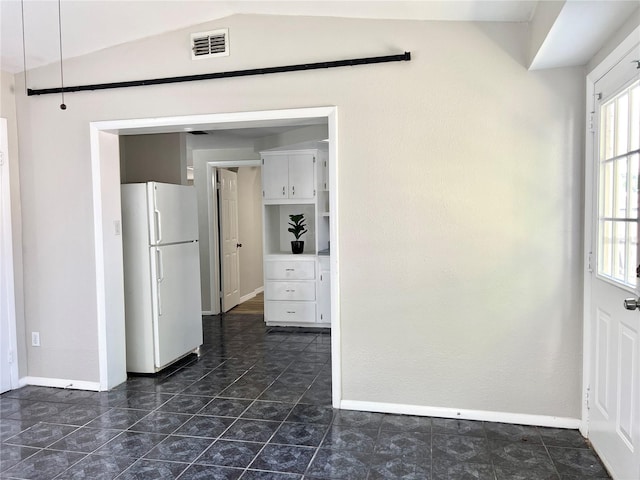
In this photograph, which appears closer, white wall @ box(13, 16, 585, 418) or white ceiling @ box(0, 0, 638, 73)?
white ceiling @ box(0, 0, 638, 73)

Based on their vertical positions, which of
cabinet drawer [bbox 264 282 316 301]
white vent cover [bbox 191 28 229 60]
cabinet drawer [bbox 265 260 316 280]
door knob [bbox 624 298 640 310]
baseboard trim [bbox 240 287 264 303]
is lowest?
baseboard trim [bbox 240 287 264 303]

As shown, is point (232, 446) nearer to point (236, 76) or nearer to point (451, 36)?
point (236, 76)

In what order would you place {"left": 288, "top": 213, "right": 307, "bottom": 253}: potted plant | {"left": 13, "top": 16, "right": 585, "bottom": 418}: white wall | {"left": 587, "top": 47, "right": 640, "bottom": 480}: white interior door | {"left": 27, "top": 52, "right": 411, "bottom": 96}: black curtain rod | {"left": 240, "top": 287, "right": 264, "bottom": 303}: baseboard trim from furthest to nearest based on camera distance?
{"left": 240, "top": 287, "right": 264, "bottom": 303}: baseboard trim < {"left": 288, "top": 213, "right": 307, "bottom": 253}: potted plant < {"left": 27, "top": 52, "right": 411, "bottom": 96}: black curtain rod < {"left": 13, "top": 16, "right": 585, "bottom": 418}: white wall < {"left": 587, "top": 47, "right": 640, "bottom": 480}: white interior door

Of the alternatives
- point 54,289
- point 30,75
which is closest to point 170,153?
point 30,75

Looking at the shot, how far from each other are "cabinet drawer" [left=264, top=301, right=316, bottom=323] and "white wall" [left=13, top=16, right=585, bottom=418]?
2.38 meters

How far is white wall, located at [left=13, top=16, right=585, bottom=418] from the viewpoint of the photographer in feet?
9.69

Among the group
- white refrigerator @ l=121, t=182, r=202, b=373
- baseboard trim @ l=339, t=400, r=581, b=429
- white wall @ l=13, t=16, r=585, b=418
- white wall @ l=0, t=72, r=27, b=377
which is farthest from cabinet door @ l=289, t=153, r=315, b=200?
Result: baseboard trim @ l=339, t=400, r=581, b=429

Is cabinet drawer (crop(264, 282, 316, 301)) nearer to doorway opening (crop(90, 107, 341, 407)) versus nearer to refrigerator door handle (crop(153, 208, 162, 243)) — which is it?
refrigerator door handle (crop(153, 208, 162, 243))

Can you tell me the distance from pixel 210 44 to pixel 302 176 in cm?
242

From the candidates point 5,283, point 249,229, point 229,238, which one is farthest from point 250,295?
point 5,283

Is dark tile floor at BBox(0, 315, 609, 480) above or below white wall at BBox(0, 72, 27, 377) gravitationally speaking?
below

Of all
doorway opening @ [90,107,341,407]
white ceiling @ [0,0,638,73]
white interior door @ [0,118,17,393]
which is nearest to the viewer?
white ceiling @ [0,0,638,73]

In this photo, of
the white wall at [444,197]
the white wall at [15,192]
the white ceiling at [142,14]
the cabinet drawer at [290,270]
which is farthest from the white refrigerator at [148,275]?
the cabinet drawer at [290,270]

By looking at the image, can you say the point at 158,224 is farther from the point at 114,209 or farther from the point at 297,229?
the point at 297,229
